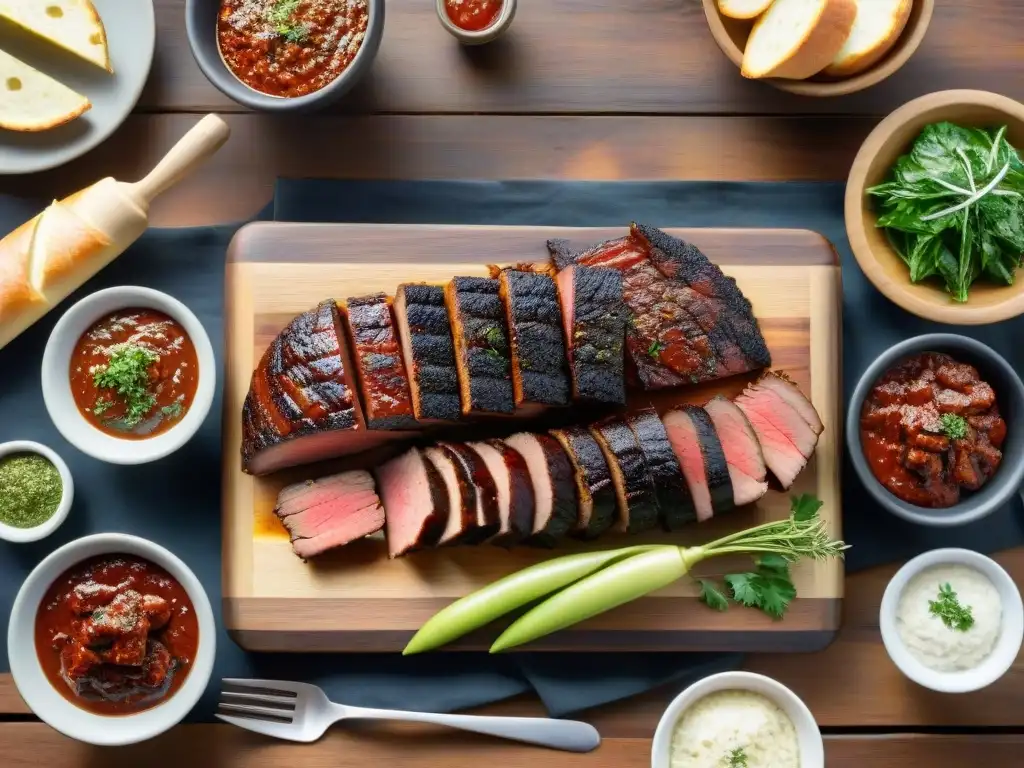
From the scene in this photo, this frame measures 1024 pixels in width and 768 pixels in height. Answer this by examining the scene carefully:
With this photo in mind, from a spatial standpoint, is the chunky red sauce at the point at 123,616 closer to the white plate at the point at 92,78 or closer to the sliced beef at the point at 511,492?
the sliced beef at the point at 511,492

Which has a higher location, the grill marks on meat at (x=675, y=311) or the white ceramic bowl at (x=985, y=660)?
the grill marks on meat at (x=675, y=311)

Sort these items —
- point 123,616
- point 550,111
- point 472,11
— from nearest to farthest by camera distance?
point 123,616 → point 472,11 → point 550,111

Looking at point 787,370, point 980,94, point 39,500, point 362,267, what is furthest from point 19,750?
point 980,94

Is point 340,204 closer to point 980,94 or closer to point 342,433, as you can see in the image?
point 342,433

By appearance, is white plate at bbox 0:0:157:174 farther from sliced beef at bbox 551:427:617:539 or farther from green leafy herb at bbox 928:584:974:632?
green leafy herb at bbox 928:584:974:632

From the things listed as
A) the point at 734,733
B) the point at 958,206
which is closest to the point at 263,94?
the point at 958,206

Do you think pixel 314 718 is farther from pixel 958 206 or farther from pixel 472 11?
pixel 958 206

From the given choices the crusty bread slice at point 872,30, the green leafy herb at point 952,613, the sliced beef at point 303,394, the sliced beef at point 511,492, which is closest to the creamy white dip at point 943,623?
the green leafy herb at point 952,613
